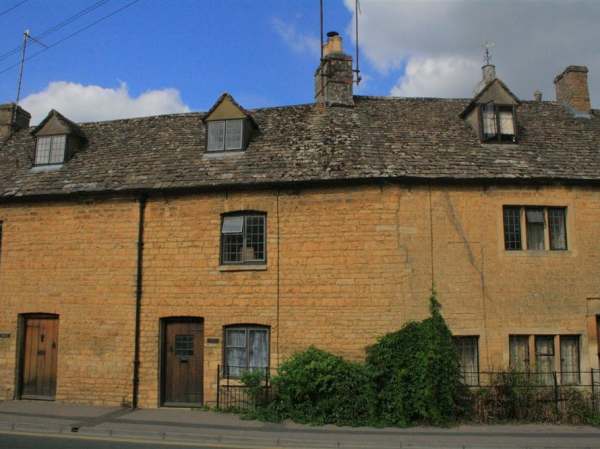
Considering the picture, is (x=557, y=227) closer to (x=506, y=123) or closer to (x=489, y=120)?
(x=506, y=123)

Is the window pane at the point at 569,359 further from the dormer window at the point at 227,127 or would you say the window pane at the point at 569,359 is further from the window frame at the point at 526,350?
the dormer window at the point at 227,127

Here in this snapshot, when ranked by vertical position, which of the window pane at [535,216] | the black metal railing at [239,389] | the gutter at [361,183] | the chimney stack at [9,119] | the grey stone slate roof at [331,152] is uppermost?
the chimney stack at [9,119]

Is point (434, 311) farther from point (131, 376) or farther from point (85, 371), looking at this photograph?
point (85, 371)

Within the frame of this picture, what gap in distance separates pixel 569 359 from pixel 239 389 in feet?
30.1

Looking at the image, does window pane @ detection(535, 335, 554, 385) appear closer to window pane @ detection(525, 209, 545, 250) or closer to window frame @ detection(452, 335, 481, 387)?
window frame @ detection(452, 335, 481, 387)

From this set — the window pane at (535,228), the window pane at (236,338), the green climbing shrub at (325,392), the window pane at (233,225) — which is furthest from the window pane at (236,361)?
the window pane at (535,228)

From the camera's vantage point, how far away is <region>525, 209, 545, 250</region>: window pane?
14.6 m

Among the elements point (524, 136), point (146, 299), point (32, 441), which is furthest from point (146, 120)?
point (524, 136)

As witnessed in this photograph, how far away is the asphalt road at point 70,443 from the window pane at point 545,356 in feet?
30.0

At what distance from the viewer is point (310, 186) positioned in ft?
47.8

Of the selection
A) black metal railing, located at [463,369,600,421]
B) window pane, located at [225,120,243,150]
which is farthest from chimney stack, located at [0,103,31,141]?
black metal railing, located at [463,369,600,421]

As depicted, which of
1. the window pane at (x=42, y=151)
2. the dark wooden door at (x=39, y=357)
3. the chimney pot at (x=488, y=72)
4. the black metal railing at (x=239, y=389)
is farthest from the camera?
the chimney pot at (x=488, y=72)

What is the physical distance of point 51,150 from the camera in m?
17.5

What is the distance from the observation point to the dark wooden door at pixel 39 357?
1518 centimetres
